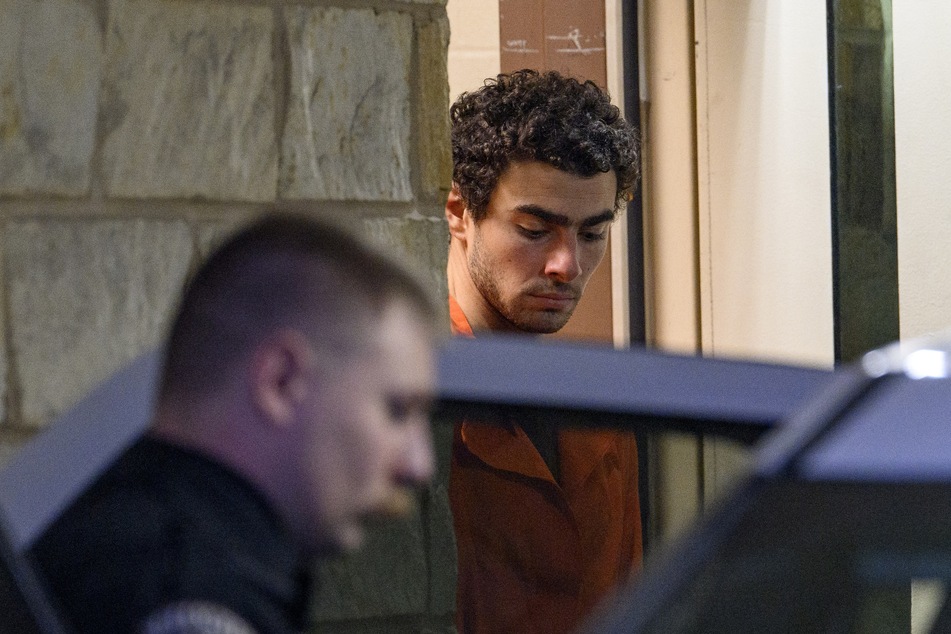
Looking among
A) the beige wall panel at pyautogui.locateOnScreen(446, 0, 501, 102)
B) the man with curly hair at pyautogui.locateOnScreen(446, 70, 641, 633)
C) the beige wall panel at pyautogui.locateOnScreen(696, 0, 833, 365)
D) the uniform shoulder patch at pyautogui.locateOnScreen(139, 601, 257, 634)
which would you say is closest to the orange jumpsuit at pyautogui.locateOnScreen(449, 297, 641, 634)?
the man with curly hair at pyautogui.locateOnScreen(446, 70, 641, 633)

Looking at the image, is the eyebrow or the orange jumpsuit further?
the eyebrow

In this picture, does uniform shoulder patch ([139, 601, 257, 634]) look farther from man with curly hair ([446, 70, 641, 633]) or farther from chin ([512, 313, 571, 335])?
chin ([512, 313, 571, 335])

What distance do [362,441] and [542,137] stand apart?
7.00 ft

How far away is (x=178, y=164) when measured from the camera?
2.37 metres

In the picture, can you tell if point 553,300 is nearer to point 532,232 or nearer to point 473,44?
point 532,232

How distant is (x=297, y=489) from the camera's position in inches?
36.1

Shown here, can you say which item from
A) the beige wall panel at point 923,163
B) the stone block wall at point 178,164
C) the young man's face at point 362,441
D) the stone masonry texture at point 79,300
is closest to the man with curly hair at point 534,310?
the stone block wall at point 178,164

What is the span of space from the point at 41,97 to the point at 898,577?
1722mm

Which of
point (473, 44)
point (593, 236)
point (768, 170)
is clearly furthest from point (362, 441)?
point (473, 44)

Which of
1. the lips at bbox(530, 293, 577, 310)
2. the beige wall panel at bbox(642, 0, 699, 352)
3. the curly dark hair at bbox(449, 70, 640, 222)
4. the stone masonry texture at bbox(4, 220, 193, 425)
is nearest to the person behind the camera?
the stone masonry texture at bbox(4, 220, 193, 425)

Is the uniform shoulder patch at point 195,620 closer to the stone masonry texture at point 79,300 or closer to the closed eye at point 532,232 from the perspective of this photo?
the stone masonry texture at point 79,300

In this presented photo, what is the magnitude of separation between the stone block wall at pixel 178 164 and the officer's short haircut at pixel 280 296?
1280 mm

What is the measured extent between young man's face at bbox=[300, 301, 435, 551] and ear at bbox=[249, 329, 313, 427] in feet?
0.04

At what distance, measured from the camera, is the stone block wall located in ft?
7.45
